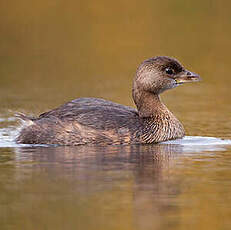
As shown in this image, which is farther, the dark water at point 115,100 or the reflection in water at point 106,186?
the dark water at point 115,100

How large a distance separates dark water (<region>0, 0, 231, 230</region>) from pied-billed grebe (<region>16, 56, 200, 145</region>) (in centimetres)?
28

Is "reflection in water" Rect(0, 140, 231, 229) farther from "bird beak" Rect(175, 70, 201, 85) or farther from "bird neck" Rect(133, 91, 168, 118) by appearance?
"bird beak" Rect(175, 70, 201, 85)

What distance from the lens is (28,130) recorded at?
11.7 m

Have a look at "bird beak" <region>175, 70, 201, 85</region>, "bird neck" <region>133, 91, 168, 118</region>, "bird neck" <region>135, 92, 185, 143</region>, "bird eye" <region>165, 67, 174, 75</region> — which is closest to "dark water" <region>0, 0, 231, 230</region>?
"bird neck" <region>135, 92, 185, 143</region>

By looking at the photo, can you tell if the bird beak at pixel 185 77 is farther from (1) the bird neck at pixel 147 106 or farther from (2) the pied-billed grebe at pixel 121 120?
(1) the bird neck at pixel 147 106

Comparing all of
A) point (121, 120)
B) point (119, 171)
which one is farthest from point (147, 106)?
point (119, 171)

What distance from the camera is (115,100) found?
16266 millimetres

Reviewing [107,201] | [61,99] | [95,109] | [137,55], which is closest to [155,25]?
[137,55]

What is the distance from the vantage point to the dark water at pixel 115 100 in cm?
782

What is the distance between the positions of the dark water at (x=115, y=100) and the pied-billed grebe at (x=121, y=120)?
0.91ft

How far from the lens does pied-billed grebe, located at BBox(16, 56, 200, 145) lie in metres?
11.6

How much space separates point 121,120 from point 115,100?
4.54 metres

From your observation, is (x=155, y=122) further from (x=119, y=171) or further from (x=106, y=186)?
(x=106, y=186)

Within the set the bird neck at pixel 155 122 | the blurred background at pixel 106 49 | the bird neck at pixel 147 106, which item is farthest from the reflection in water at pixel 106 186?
the blurred background at pixel 106 49
